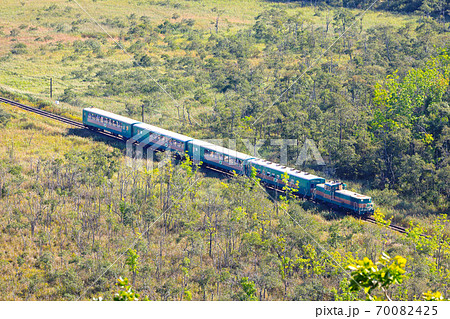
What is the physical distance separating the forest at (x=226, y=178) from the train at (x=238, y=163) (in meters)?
0.99

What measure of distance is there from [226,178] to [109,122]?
1593 centimetres

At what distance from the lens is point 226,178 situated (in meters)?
45.1

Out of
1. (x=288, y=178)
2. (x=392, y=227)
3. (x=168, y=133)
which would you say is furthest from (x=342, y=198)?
(x=168, y=133)

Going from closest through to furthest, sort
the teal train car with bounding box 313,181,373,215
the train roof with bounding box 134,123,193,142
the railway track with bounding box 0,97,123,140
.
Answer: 1. the teal train car with bounding box 313,181,373,215
2. the train roof with bounding box 134,123,193,142
3. the railway track with bounding box 0,97,123,140

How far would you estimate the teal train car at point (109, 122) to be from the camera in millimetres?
52094

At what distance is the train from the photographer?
3969 cm

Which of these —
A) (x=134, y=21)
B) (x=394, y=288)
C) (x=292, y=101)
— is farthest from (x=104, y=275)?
(x=134, y=21)

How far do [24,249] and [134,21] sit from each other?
258 feet

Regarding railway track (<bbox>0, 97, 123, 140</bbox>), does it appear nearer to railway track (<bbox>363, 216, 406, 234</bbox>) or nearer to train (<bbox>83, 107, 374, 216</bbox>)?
train (<bbox>83, 107, 374, 216</bbox>)

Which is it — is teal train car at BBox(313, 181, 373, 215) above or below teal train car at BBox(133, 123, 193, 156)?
below

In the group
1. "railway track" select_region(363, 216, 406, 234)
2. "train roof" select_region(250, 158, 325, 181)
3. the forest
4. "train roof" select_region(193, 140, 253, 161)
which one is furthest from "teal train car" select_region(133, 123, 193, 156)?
"railway track" select_region(363, 216, 406, 234)

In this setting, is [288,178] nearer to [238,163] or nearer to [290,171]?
[290,171]

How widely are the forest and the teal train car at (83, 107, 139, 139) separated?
1.64m

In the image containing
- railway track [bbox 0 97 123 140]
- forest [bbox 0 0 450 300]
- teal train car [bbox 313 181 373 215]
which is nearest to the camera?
forest [bbox 0 0 450 300]
